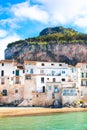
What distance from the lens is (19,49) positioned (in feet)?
302

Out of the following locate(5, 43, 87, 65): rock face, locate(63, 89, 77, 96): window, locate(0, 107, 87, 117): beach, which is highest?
locate(5, 43, 87, 65): rock face

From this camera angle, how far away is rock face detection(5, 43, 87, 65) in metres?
87.0

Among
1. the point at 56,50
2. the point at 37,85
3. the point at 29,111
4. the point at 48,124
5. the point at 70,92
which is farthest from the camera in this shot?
the point at 56,50

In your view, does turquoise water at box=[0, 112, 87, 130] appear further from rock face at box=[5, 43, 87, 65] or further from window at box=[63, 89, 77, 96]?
rock face at box=[5, 43, 87, 65]

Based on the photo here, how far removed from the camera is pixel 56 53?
289 feet

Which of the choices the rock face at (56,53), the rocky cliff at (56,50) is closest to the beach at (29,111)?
the rock face at (56,53)

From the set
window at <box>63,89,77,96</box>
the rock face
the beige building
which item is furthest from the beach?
the rock face

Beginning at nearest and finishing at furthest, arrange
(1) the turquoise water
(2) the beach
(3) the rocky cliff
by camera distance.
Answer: (1) the turquoise water
(2) the beach
(3) the rocky cliff

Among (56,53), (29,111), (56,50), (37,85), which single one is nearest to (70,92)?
(37,85)

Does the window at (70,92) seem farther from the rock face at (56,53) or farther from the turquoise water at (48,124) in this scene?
the rock face at (56,53)

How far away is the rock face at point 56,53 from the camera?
8700cm

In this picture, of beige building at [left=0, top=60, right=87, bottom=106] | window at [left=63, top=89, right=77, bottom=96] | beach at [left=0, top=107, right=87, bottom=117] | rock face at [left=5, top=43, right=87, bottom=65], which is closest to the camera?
beach at [left=0, top=107, right=87, bottom=117]

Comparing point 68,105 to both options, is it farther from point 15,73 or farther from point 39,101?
point 15,73

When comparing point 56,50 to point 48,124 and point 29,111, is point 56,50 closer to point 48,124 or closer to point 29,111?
point 29,111
